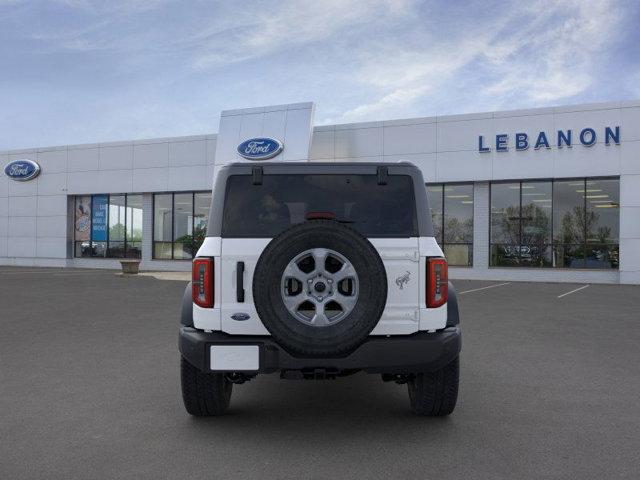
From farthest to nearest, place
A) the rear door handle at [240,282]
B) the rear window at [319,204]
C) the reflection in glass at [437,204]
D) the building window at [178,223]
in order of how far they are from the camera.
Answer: the building window at [178,223], the reflection in glass at [437,204], the rear window at [319,204], the rear door handle at [240,282]

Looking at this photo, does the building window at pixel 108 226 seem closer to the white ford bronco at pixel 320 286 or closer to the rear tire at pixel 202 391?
the rear tire at pixel 202 391

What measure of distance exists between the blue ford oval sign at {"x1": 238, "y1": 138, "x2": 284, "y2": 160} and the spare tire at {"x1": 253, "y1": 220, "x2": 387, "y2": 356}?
847 inches

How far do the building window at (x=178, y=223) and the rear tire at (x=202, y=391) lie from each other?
80.6 ft

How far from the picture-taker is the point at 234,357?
12.4ft

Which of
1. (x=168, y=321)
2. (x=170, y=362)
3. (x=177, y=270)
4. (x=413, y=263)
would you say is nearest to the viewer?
(x=413, y=263)

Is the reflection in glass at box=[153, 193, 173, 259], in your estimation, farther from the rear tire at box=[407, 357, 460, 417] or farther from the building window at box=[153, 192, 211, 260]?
the rear tire at box=[407, 357, 460, 417]

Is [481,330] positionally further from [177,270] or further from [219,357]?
[177,270]

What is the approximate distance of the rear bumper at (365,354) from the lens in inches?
147

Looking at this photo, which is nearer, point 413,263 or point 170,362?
point 413,263

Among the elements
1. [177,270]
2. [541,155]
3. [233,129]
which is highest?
[233,129]

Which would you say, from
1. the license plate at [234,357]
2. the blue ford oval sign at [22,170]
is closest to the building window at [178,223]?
the blue ford oval sign at [22,170]

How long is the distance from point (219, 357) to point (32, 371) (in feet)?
11.2

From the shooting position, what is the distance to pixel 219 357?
379 centimetres

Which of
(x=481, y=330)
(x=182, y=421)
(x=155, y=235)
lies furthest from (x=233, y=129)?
(x=182, y=421)
